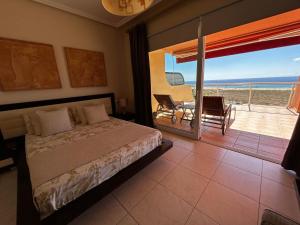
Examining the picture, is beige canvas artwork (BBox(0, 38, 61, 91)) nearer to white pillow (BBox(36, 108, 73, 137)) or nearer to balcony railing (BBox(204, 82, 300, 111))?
white pillow (BBox(36, 108, 73, 137))

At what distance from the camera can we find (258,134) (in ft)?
8.80

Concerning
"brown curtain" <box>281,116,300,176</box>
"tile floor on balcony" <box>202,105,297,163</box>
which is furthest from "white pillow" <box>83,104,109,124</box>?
"brown curtain" <box>281,116,300,176</box>

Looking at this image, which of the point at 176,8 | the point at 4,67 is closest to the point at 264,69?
the point at 176,8

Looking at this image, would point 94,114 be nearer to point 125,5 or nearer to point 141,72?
point 141,72

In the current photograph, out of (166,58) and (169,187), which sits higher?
(166,58)

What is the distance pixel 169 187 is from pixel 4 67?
301 cm

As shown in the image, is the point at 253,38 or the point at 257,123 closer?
the point at 253,38

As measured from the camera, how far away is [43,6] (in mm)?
2232

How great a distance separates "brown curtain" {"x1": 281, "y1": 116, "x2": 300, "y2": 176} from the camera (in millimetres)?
1553

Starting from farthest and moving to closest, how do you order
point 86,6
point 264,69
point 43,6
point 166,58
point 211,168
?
point 264,69
point 166,58
point 86,6
point 43,6
point 211,168

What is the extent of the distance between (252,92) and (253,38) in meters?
2.20

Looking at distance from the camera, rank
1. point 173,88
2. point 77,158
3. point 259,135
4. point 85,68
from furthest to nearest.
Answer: point 173,88
point 85,68
point 259,135
point 77,158

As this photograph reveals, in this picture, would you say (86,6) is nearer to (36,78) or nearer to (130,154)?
(36,78)

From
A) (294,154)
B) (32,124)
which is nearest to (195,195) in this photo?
(294,154)
